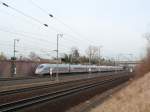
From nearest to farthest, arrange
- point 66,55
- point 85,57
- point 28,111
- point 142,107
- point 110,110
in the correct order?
point 142,107 → point 110,110 → point 28,111 → point 66,55 → point 85,57

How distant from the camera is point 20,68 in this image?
6569 centimetres

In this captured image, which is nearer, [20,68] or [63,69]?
[20,68]

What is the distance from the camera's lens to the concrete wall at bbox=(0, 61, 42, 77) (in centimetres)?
5944

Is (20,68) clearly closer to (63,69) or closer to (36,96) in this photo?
(63,69)

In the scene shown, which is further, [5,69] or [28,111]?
[5,69]

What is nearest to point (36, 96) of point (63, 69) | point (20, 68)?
point (20, 68)

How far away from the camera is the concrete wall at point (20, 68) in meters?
59.4

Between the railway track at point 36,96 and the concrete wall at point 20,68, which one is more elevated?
the concrete wall at point 20,68

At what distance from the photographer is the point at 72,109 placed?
1788 centimetres

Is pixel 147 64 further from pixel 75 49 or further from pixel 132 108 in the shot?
pixel 75 49

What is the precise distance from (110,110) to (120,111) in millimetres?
844

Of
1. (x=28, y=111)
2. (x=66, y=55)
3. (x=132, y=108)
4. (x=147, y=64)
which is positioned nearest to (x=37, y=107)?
(x=28, y=111)

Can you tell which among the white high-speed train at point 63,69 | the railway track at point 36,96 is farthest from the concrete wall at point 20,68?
the railway track at point 36,96

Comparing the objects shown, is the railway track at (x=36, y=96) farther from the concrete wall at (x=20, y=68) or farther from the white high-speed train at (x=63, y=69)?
the concrete wall at (x=20, y=68)
